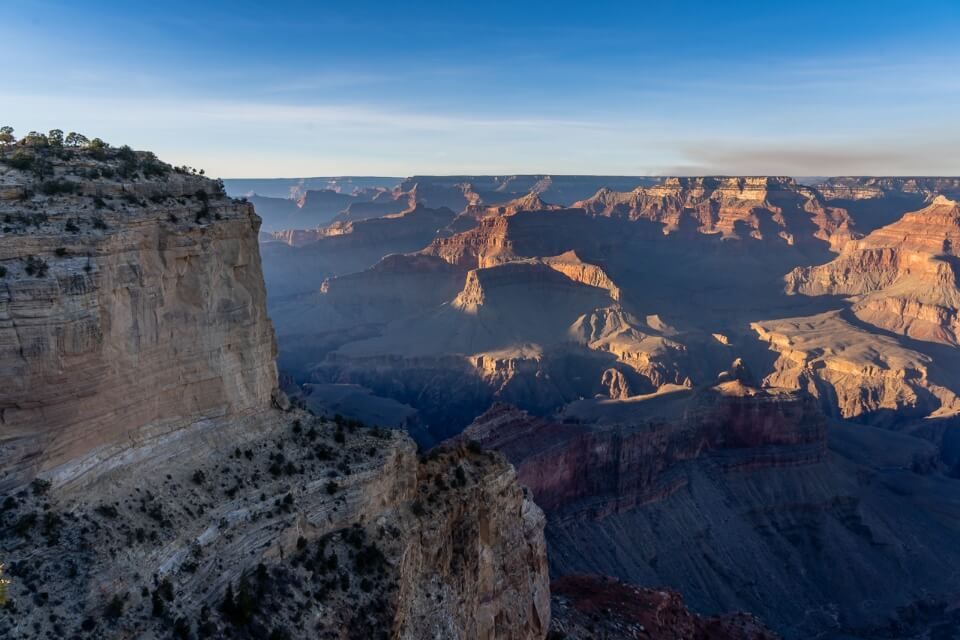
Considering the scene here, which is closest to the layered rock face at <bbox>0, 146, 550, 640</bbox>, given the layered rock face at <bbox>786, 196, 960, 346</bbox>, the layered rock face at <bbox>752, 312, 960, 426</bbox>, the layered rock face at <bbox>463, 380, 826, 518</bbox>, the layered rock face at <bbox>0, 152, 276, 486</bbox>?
the layered rock face at <bbox>0, 152, 276, 486</bbox>

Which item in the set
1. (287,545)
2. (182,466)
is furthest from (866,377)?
(182,466)

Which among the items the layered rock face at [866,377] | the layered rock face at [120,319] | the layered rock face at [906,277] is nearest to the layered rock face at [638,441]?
the layered rock face at [120,319]

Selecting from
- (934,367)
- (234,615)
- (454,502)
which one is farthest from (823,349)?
(234,615)

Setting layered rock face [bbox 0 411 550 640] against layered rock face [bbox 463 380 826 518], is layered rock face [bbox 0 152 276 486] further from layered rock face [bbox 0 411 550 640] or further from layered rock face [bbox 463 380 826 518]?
layered rock face [bbox 463 380 826 518]

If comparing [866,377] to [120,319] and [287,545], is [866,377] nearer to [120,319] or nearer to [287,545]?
[287,545]

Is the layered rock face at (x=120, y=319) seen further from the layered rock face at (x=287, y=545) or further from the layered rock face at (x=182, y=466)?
the layered rock face at (x=287, y=545)

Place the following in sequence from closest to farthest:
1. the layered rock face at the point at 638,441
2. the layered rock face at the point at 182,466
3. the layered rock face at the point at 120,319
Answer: the layered rock face at the point at 182,466, the layered rock face at the point at 120,319, the layered rock face at the point at 638,441

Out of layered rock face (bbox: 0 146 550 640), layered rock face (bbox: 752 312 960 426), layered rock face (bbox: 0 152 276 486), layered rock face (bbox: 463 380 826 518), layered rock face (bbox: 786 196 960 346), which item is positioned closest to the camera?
layered rock face (bbox: 0 146 550 640)
